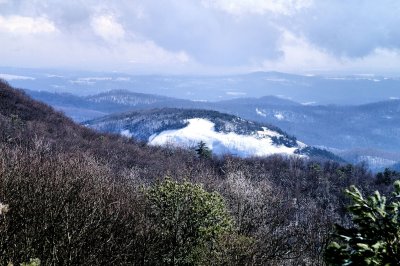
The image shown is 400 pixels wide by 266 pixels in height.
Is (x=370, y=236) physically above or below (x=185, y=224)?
above

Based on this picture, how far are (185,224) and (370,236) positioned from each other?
49.3 ft

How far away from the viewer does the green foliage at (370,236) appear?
925cm

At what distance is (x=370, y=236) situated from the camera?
32.0ft

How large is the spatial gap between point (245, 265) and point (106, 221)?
7607mm

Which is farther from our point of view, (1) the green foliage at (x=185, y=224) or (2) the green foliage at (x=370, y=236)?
(1) the green foliage at (x=185, y=224)

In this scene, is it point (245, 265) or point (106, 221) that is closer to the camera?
point (245, 265)

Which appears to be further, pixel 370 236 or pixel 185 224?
pixel 185 224

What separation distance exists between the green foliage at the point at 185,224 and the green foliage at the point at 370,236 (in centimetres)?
1358

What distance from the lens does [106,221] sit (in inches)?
946

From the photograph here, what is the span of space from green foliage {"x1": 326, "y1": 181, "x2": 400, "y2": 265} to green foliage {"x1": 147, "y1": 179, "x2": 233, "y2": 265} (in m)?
13.6

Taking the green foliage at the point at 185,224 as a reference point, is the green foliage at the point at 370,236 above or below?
above

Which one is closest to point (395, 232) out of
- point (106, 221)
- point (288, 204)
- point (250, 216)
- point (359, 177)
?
point (106, 221)

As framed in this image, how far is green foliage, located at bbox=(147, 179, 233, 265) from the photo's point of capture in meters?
23.5

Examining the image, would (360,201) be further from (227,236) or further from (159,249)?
(159,249)
